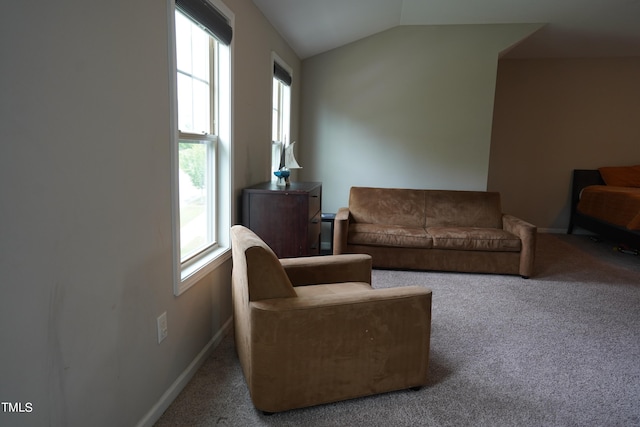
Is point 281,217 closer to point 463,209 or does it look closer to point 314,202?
point 314,202

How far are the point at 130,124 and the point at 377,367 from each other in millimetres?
1490

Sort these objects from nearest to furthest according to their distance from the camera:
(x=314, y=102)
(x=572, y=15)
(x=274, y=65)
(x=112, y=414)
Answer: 1. (x=112, y=414)
2. (x=274, y=65)
3. (x=572, y=15)
4. (x=314, y=102)

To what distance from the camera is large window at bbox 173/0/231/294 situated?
2066mm

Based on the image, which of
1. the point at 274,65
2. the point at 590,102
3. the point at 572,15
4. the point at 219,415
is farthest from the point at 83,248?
the point at 590,102

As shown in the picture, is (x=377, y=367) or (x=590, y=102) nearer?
(x=377, y=367)

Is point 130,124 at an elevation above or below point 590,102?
below

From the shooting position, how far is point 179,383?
78.8 inches

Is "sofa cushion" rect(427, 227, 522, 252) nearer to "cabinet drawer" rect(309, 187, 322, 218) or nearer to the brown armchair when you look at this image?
"cabinet drawer" rect(309, 187, 322, 218)

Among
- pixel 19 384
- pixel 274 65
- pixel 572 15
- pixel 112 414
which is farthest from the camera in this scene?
pixel 572 15

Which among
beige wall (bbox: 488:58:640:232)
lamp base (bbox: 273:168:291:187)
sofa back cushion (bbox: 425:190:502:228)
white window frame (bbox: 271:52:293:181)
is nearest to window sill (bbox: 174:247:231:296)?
lamp base (bbox: 273:168:291:187)

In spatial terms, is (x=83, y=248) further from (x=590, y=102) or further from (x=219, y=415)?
(x=590, y=102)

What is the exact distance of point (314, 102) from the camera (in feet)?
16.9

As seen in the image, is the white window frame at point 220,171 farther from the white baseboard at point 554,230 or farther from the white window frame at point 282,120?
the white baseboard at point 554,230

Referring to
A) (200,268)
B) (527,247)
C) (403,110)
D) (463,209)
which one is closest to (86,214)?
(200,268)
